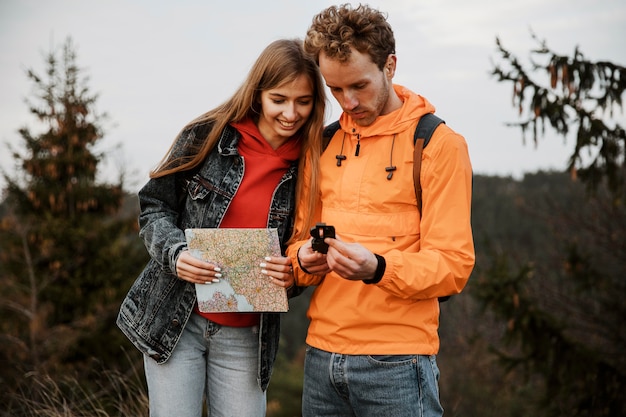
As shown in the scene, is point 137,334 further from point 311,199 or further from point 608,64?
point 608,64

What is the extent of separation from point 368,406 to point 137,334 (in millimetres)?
1058

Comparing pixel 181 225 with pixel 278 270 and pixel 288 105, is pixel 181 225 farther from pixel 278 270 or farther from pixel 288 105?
pixel 288 105

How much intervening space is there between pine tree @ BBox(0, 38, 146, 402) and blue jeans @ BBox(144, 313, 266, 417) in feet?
28.5

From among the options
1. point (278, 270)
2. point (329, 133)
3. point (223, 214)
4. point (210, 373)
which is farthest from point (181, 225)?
point (329, 133)

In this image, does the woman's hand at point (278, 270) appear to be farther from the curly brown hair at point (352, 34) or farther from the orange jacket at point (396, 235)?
the curly brown hair at point (352, 34)

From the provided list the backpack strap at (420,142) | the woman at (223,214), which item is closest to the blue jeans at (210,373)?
the woman at (223,214)

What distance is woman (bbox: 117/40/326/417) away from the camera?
276cm

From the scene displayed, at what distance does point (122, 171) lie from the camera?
1237 centimetres

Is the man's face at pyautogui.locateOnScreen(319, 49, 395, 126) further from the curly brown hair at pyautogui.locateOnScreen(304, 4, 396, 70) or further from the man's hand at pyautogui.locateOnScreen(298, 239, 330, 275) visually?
the man's hand at pyautogui.locateOnScreen(298, 239, 330, 275)

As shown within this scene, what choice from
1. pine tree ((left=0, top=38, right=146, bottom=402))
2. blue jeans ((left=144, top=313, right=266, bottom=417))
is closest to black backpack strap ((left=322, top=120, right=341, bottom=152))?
blue jeans ((left=144, top=313, right=266, bottom=417))

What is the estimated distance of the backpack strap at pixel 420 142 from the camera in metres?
2.43

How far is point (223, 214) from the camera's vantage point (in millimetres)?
2820

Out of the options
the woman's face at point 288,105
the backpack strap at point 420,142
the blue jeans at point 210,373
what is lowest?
the blue jeans at point 210,373

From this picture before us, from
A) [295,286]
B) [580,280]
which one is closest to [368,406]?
[295,286]
